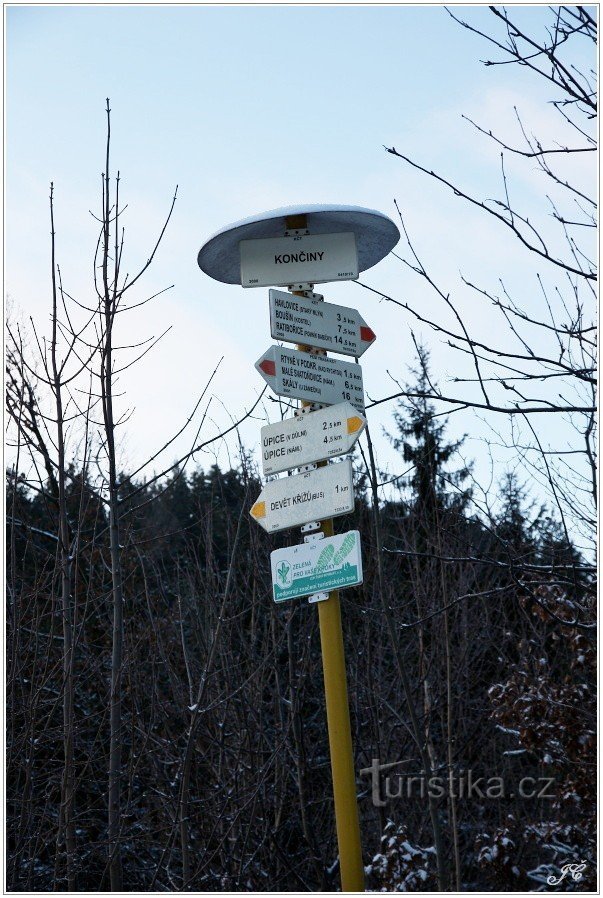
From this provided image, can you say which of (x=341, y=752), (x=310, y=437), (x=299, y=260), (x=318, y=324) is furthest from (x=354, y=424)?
(x=341, y=752)

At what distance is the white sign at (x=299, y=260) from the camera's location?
3.88 m

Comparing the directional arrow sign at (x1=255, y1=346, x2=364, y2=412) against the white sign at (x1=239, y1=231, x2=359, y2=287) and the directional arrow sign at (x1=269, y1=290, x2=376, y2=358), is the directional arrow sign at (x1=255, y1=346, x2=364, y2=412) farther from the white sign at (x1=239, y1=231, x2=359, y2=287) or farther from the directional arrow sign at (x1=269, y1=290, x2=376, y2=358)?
the white sign at (x1=239, y1=231, x2=359, y2=287)

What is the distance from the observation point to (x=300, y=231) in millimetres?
3896

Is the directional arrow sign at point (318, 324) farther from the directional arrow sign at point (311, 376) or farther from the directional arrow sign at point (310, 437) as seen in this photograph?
the directional arrow sign at point (310, 437)

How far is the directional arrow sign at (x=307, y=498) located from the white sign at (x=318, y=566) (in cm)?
11

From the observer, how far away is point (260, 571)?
25.5ft

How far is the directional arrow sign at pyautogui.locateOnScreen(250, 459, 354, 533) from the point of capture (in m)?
3.45

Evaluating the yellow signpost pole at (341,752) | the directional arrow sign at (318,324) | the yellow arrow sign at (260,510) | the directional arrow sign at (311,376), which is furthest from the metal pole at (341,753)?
the directional arrow sign at (318,324)

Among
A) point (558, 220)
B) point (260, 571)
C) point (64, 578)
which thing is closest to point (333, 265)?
point (558, 220)

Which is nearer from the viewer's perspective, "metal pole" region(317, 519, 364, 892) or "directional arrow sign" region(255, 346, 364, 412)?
"metal pole" region(317, 519, 364, 892)

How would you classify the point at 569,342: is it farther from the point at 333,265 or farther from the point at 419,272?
the point at 333,265

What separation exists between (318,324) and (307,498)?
2.37 feet

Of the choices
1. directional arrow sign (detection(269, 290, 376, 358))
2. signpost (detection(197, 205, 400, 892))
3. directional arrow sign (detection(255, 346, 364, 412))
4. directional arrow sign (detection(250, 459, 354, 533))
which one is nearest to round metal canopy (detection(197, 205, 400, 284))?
→ signpost (detection(197, 205, 400, 892))

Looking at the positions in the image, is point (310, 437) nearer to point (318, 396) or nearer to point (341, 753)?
point (318, 396)
